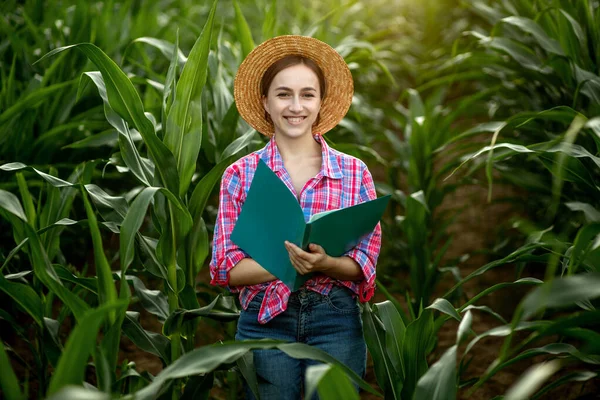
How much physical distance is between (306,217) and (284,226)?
94 millimetres

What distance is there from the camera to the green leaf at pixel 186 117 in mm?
1226

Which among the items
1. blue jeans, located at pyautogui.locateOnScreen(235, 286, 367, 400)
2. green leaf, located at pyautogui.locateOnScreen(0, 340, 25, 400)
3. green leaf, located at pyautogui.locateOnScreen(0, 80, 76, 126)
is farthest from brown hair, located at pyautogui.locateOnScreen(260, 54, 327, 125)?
green leaf, located at pyautogui.locateOnScreen(0, 80, 76, 126)

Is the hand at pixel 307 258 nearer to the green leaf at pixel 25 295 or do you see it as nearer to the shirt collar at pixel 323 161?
the shirt collar at pixel 323 161

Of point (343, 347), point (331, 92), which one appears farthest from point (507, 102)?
point (343, 347)

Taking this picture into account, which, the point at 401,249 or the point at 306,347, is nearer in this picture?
the point at 306,347

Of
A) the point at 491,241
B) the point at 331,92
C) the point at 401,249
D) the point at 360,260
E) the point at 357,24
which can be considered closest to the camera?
the point at 360,260

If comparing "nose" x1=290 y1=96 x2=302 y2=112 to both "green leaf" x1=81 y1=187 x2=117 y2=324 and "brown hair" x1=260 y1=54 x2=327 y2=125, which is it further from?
"green leaf" x1=81 y1=187 x2=117 y2=324

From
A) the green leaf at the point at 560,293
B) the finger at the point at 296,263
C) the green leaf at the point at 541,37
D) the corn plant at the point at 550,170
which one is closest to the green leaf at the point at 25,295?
the finger at the point at 296,263

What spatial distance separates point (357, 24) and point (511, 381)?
101 inches

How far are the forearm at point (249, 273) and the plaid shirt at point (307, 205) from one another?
0.03ft

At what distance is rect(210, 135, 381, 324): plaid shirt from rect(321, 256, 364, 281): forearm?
1cm

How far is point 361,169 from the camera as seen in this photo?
1.19 m

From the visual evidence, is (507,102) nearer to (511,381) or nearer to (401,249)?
(401,249)

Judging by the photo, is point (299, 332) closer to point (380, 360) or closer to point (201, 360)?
point (380, 360)
